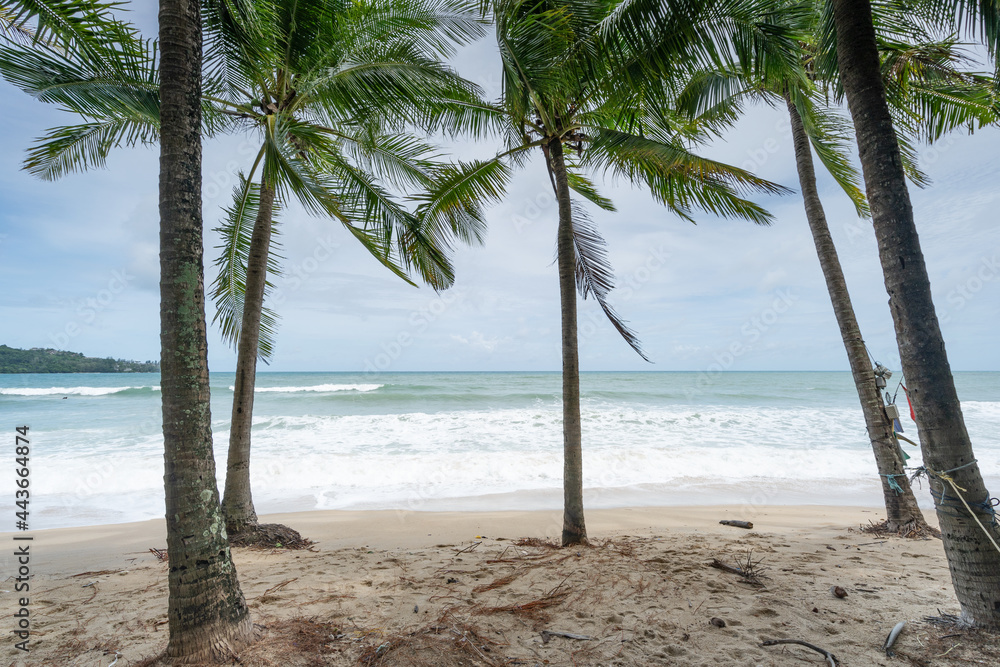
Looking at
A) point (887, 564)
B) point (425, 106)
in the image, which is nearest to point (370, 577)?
point (887, 564)

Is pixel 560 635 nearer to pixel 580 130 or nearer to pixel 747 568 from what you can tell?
pixel 747 568

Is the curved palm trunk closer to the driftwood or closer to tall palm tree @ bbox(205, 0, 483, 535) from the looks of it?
the driftwood

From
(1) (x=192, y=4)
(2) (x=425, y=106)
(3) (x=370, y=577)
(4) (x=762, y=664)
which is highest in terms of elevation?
(2) (x=425, y=106)

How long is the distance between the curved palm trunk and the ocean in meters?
3.21

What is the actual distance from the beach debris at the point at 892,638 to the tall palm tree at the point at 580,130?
2650 mm

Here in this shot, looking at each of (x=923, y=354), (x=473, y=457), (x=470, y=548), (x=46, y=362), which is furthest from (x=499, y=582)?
(x=46, y=362)

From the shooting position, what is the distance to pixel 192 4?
8.91 ft

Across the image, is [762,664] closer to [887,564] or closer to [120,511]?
[887,564]

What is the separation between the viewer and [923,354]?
2826mm

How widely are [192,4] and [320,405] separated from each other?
76.5 feet

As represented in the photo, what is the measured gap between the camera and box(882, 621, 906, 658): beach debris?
105 inches

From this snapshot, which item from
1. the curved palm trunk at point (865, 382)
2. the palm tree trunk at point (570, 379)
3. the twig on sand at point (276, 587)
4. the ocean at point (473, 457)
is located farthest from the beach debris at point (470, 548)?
the curved palm trunk at point (865, 382)

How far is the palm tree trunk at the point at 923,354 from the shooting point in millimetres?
2744

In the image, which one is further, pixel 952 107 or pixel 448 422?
pixel 448 422
